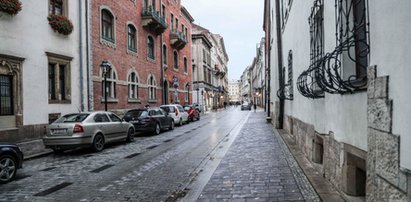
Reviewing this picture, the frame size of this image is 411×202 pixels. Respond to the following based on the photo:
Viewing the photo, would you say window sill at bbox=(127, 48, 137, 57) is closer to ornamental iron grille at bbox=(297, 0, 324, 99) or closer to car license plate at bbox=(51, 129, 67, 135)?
car license plate at bbox=(51, 129, 67, 135)

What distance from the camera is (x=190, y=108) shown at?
3048 centimetres

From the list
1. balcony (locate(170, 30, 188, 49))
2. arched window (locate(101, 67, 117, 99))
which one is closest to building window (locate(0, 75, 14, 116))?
arched window (locate(101, 67, 117, 99))

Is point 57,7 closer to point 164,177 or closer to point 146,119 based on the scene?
point 146,119

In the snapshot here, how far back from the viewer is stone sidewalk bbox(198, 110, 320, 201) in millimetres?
5727

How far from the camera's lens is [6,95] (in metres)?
13.8

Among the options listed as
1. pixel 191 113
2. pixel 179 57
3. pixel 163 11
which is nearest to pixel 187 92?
pixel 179 57

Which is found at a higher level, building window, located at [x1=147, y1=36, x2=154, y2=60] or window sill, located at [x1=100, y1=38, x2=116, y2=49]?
building window, located at [x1=147, y1=36, x2=154, y2=60]

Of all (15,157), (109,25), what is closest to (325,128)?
(15,157)

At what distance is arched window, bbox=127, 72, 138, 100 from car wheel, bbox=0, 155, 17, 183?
17.6m

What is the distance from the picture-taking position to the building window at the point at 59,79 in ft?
54.2

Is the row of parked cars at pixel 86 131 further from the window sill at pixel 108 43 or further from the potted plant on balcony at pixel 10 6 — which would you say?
the window sill at pixel 108 43

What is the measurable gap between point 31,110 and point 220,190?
39.6 feet

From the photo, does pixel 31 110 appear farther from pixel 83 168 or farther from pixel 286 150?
pixel 286 150

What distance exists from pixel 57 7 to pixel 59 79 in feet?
12.4
